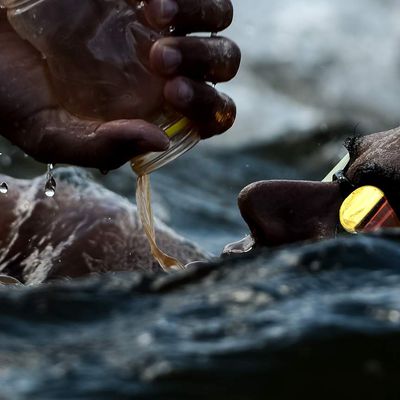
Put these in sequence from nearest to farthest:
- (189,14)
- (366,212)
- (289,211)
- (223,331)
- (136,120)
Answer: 1. (223,331)
2. (136,120)
3. (189,14)
4. (366,212)
5. (289,211)

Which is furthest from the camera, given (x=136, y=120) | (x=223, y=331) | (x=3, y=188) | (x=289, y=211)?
(x=3, y=188)

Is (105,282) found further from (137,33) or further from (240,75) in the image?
(240,75)

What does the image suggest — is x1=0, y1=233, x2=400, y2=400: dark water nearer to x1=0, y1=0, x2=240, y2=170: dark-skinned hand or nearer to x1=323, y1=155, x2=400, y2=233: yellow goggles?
x1=0, y1=0, x2=240, y2=170: dark-skinned hand

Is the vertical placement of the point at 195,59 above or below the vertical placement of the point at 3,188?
below

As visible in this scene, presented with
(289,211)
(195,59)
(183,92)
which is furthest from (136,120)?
(289,211)

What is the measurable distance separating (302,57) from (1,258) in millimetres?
8597

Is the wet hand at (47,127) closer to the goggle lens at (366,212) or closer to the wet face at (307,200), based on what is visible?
the wet face at (307,200)

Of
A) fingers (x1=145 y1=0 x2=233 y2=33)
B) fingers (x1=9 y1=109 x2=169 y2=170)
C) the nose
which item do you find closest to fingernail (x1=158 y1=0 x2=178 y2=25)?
fingers (x1=145 y1=0 x2=233 y2=33)

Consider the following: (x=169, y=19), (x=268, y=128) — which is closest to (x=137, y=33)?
(x=169, y=19)

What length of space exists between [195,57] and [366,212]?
0.97m

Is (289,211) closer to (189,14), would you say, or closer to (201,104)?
(201,104)

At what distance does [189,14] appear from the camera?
3588mm

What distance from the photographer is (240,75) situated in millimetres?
13414

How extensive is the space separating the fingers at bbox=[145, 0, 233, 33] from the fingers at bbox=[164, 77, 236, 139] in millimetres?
194
